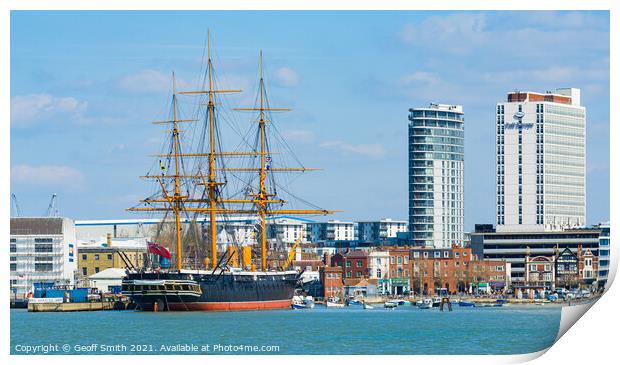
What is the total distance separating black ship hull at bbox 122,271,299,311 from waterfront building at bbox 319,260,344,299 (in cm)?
2086

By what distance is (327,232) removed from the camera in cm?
12650

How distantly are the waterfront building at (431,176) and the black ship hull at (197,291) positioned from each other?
60.2 m

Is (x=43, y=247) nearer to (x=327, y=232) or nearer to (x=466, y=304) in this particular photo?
(x=466, y=304)

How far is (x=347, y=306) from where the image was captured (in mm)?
69188

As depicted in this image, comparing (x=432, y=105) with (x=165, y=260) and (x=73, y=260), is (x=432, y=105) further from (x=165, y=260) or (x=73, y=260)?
(x=165, y=260)

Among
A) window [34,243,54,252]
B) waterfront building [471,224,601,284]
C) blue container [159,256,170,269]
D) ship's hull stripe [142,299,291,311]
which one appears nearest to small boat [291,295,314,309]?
ship's hull stripe [142,299,291,311]

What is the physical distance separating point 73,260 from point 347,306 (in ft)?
49.5

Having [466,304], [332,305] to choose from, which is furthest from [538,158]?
[332,305]

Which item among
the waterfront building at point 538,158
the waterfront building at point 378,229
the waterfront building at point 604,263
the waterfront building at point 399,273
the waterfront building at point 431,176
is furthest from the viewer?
the waterfront building at point 378,229

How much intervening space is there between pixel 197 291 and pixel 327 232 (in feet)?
241

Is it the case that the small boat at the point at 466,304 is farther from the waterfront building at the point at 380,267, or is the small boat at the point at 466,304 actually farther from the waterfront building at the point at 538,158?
the waterfront building at the point at 538,158

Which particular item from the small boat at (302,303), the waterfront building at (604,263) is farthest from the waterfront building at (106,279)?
the waterfront building at (604,263)

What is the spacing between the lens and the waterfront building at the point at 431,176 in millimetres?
116125

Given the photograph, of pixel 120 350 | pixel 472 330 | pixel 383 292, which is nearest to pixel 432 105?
pixel 383 292
